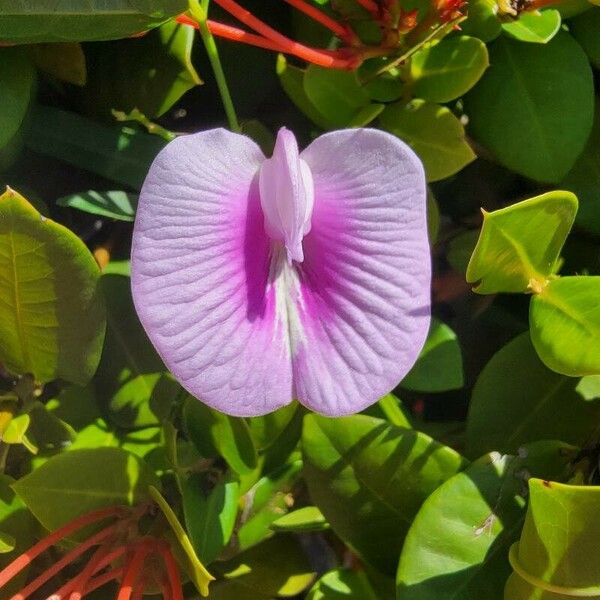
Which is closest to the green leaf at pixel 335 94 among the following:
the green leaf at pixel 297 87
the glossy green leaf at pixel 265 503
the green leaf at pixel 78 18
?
the green leaf at pixel 297 87

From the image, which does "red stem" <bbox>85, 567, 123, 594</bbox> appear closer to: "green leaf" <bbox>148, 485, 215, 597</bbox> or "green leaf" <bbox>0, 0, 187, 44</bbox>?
"green leaf" <bbox>148, 485, 215, 597</bbox>

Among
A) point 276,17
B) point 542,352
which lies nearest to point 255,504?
point 542,352

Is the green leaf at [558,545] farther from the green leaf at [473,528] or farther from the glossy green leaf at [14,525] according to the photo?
the glossy green leaf at [14,525]

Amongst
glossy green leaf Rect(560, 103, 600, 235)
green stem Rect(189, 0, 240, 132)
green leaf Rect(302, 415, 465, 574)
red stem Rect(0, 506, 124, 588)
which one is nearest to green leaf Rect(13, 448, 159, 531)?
red stem Rect(0, 506, 124, 588)

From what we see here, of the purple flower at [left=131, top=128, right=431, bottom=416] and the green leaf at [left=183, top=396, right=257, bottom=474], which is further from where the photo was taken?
the green leaf at [left=183, top=396, right=257, bottom=474]

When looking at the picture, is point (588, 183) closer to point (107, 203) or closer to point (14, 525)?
point (107, 203)

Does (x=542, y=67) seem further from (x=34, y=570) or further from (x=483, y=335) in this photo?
(x=34, y=570)

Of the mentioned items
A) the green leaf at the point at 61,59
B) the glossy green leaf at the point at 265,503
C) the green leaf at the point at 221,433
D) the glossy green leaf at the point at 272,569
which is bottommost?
the glossy green leaf at the point at 272,569
